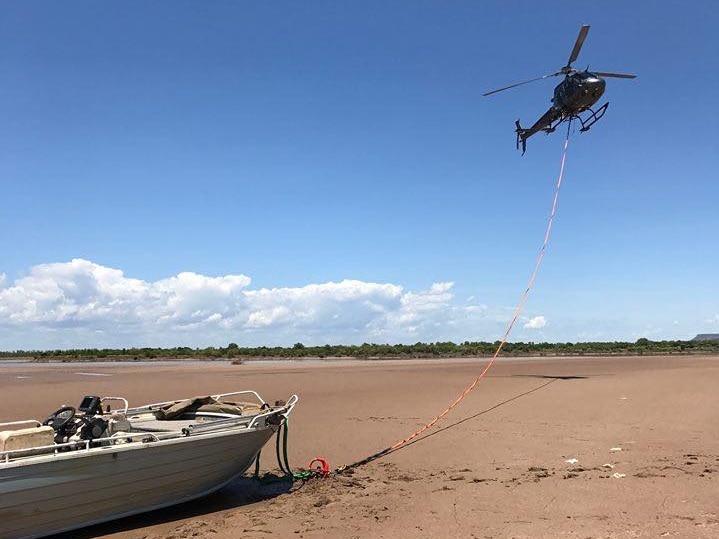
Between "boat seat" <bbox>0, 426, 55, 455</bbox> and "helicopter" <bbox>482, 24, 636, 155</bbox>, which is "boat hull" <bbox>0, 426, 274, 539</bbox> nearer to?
"boat seat" <bbox>0, 426, 55, 455</bbox>

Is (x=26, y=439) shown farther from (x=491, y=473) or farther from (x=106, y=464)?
(x=491, y=473)

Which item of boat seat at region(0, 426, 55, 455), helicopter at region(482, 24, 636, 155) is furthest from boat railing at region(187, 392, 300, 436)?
helicopter at region(482, 24, 636, 155)

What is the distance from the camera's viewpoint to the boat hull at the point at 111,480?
6.75m

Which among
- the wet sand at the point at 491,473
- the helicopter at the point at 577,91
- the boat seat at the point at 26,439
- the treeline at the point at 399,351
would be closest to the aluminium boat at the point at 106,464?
the boat seat at the point at 26,439

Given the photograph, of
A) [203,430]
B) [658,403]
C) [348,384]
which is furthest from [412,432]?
[348,384]

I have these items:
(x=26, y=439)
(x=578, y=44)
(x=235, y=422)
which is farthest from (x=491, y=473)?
(x=578, y=44)

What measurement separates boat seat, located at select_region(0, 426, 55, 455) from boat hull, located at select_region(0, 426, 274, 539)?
0.45 meters

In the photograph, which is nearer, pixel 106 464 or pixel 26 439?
pixel 26 439

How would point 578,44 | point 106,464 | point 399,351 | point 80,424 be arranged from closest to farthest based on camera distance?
point 106,464
point 80,424
point 578,44
point 399,351

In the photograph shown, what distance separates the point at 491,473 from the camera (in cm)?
995

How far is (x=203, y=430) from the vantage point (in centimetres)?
841

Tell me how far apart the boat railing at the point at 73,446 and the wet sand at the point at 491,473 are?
1.09m

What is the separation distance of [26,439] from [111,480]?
1121mm

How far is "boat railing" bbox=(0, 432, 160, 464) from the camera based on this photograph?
6838 mm
